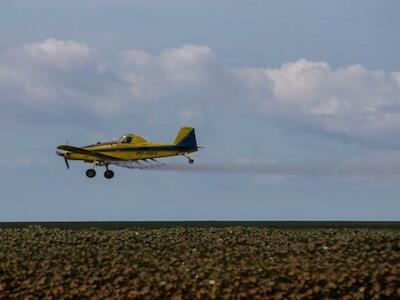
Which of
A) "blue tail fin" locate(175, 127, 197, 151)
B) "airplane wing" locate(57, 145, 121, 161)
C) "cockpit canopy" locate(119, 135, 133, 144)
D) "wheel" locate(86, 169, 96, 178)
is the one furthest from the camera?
"airplane wing" locate(57, 145, 121, 161)

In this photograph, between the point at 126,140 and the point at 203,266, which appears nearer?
the point at 203,266

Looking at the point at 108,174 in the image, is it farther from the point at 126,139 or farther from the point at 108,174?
the point at 126,139

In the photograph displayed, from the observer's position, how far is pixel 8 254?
79.7 feet

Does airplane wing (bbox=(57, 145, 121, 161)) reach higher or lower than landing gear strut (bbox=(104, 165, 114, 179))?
higher

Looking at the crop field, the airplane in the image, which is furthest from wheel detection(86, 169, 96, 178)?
the crop field

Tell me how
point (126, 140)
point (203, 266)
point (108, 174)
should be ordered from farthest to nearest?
1. point (126, 140)
2. point (108, 174)
3. point (203, 266)

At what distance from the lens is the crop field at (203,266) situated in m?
20.1

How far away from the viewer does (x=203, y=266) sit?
850 inches

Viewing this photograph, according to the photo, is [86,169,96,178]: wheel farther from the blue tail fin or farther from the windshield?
the blue tail fin

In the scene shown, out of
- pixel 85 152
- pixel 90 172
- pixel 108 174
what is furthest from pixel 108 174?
pixel 85 152

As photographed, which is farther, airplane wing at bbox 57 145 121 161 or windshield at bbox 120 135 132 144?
airplane wing at bbox 57 145 121 161

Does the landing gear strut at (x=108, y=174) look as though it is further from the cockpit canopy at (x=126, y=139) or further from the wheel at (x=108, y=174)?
the cockpit canopy at (x=126, y=139)

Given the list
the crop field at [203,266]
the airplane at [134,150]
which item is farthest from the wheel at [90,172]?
the crop field at [203,266]

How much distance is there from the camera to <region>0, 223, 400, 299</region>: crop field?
791 inches
